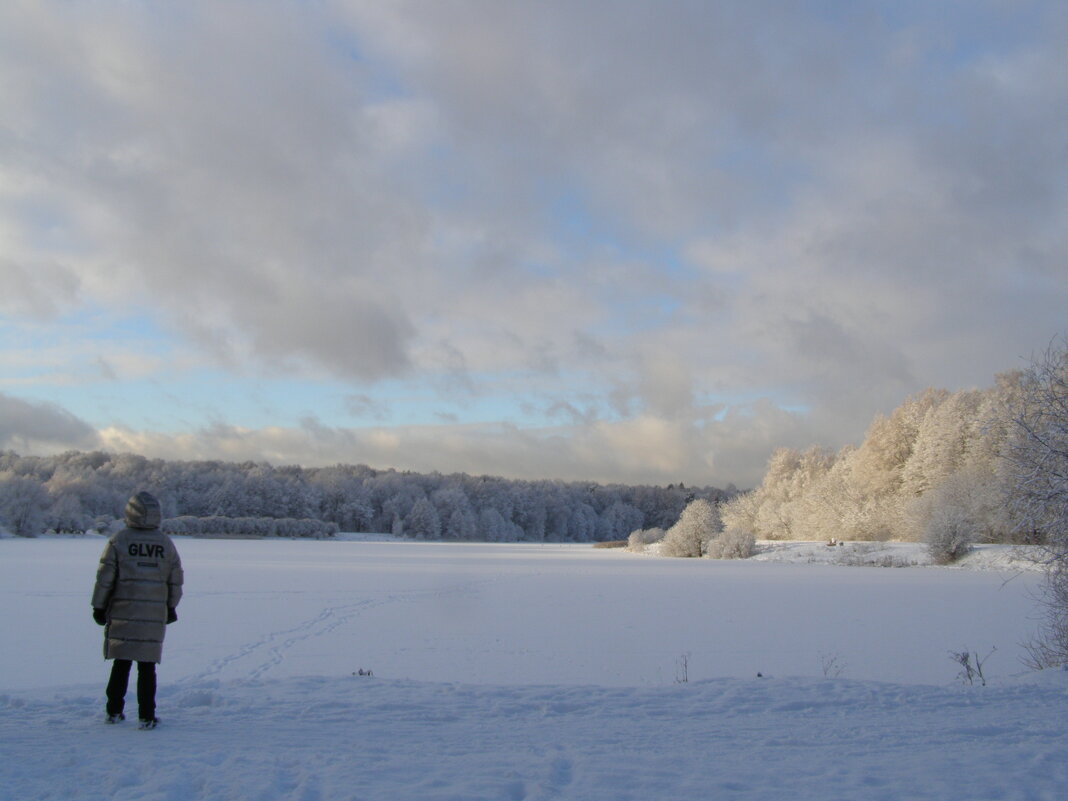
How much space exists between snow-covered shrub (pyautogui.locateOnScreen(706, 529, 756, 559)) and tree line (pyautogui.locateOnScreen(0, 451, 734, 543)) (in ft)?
128

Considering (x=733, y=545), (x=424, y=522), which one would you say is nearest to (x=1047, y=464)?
(x=733, y=545)

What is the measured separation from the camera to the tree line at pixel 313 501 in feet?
258

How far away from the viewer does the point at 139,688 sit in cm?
529

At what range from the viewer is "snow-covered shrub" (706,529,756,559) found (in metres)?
48.6

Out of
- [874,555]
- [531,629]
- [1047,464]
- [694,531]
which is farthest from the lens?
[694,531]

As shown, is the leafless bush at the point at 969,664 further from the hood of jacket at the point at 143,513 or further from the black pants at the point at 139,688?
the hood of jacket at the point at 143,513

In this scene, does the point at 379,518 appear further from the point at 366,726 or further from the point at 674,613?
the point at 366,726

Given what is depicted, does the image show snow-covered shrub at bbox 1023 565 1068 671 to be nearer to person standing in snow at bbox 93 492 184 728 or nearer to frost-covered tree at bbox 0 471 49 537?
person standing in snow at bbox 93 492 184 728

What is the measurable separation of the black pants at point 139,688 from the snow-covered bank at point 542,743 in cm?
15

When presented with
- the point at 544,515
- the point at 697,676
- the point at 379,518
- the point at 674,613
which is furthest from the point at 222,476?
the point at 697,676

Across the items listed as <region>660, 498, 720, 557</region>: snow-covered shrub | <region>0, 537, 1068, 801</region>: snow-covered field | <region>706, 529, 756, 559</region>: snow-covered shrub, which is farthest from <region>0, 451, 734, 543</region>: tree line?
<region>0, 537, 1068, 801</region>: snow-covered field

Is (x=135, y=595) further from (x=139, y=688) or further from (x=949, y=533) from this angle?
(x=949, y=533)

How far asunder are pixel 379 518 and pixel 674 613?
9479 centimetres

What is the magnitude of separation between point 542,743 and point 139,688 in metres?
2.76
